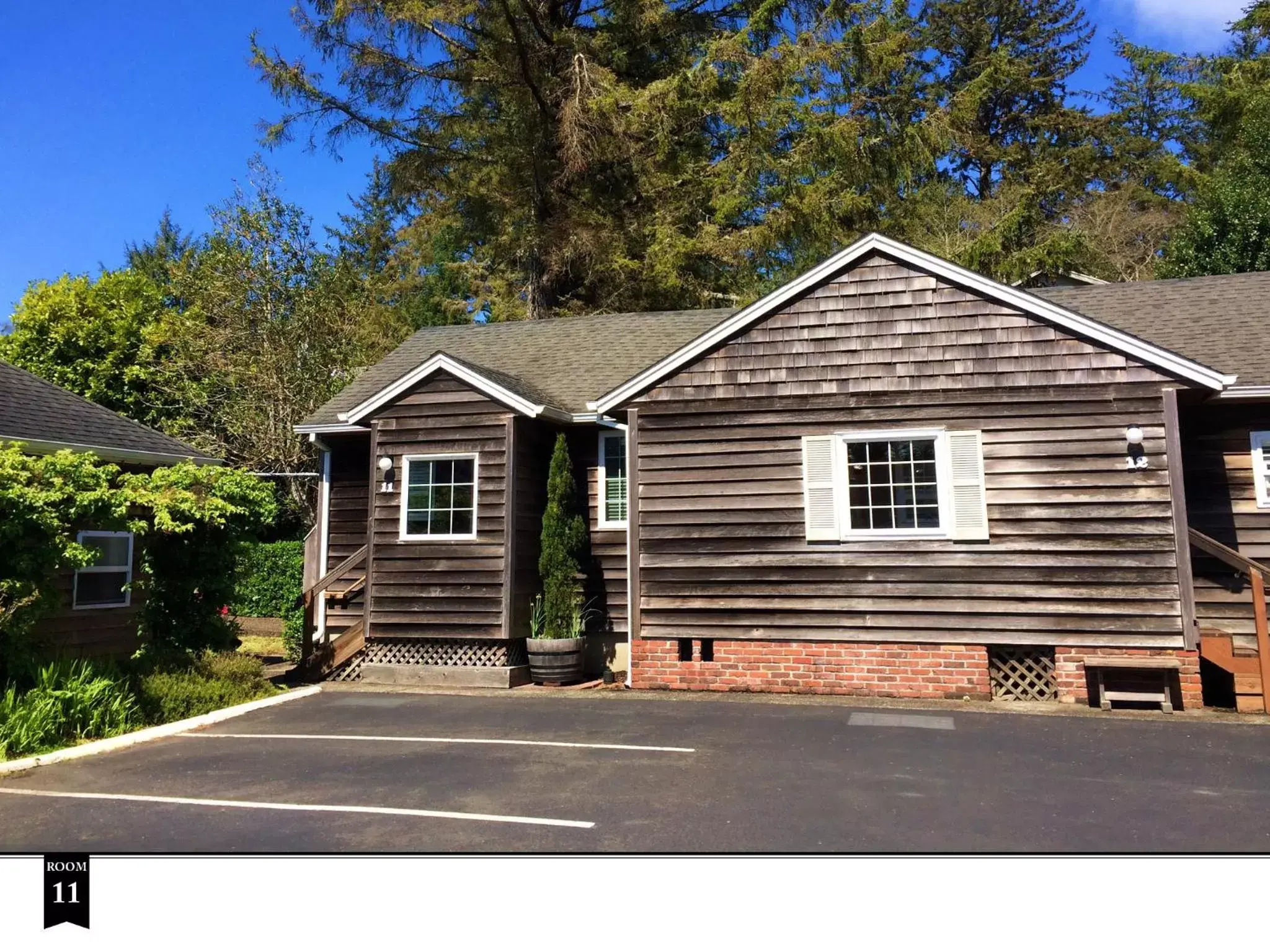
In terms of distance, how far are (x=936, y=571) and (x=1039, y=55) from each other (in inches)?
1301

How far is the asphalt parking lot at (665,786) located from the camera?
208 inches

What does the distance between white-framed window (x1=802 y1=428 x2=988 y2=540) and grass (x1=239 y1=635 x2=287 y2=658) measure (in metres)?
11.1

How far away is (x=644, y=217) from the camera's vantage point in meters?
23.4

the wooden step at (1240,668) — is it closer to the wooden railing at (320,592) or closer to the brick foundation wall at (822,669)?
the brick foundation wall at (822,669)

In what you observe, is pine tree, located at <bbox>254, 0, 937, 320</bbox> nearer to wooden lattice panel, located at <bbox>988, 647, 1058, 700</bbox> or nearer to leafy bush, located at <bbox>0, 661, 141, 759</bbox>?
wooden lattice panel, located at <bbox>988, 647, 1058, 700</bbox>

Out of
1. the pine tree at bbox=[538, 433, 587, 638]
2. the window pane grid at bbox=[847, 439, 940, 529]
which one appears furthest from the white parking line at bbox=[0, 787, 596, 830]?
the window pane grid at bbox=[847, 439, 940, 529]

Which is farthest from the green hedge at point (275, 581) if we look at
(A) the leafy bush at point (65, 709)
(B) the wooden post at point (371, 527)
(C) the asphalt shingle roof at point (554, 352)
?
(A) the leafy bush at point (65, 709)

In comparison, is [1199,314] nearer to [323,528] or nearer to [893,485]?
[893,485]

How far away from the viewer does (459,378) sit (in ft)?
41.0

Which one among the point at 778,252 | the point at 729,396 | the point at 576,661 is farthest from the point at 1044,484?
the point at 778,252

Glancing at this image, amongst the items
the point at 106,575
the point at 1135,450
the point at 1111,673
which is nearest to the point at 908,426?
the point at 1135,450

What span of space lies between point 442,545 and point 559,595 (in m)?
1.79

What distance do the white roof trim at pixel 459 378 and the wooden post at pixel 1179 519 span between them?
7509 millimetres

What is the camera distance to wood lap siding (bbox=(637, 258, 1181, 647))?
10.1 meters
